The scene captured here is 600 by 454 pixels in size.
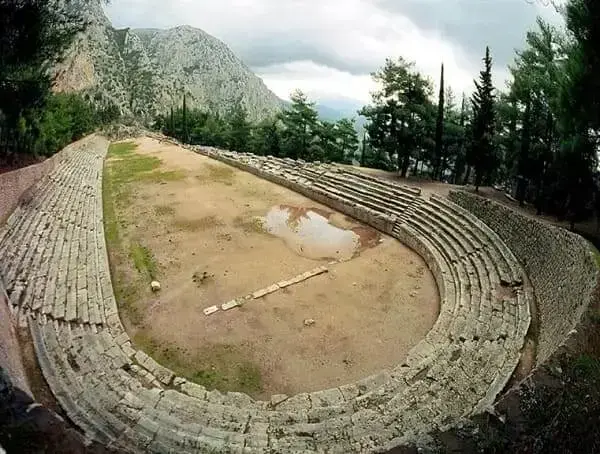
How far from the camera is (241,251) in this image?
1798cm

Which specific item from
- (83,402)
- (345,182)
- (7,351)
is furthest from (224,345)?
(345,182)

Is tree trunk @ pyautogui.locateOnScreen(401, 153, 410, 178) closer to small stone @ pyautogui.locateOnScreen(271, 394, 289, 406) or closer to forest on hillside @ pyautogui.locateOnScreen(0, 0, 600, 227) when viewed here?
forest on hillside @ pyautogui.locateOnScreen(0, 0, 600, 227)

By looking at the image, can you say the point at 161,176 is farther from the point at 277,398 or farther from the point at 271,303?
the point at 277,398

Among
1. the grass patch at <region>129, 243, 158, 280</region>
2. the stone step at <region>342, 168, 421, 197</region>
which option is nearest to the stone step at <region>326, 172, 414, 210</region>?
the stone step at <region>342, 168, 421, 197</region>

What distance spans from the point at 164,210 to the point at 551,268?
1724 cm

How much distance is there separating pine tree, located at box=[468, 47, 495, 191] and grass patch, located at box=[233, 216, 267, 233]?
1125cm

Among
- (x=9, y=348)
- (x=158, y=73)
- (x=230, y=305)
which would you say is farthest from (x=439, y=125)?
(x=158, y=73)

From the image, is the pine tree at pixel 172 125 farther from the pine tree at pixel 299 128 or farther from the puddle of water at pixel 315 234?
the puddle of water at pixel 315 234

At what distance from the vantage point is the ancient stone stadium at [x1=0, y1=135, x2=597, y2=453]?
26.8 ft

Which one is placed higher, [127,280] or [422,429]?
[422,429]

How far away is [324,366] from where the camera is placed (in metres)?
11.3

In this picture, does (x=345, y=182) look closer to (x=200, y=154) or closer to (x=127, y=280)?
(x=127, y=280)

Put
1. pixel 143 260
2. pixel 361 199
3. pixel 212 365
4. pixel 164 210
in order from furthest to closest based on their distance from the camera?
pixel 361 199 < pixel 164 210 < pixel 143 260 < pixel 212 365

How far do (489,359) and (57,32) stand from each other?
18.0m
